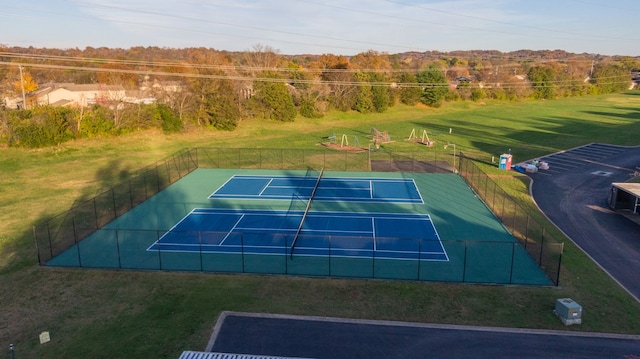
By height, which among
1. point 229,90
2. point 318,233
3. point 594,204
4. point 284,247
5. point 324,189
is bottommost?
point 284,247

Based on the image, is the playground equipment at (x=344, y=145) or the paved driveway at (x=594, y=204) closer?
the paved driveway at (x=594, y=204)

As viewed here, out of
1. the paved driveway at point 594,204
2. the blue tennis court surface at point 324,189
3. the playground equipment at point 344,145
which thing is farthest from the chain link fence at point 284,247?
the blue tennis court surface at point 324,189

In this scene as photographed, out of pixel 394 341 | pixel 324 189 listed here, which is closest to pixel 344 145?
pixel 324 189

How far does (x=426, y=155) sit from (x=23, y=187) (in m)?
40.0

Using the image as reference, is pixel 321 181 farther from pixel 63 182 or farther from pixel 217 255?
pixel 63 182

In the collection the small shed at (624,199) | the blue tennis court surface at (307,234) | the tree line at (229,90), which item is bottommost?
the blue tennis court surface at (307,234)

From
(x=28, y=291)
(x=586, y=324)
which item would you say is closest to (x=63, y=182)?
(x=28, y=291)

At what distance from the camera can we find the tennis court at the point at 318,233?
24078 millimetres

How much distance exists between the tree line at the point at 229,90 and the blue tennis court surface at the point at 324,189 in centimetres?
1121

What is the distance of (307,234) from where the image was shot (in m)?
29.0

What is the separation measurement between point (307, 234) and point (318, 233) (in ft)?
2.25

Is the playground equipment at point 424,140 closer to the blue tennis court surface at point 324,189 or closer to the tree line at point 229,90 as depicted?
the blue tennis court surface at point 324,189

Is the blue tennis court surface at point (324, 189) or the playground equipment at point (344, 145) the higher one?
the playground equipment at point (344, 145)

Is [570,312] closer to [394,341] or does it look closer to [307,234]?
[394,341]
